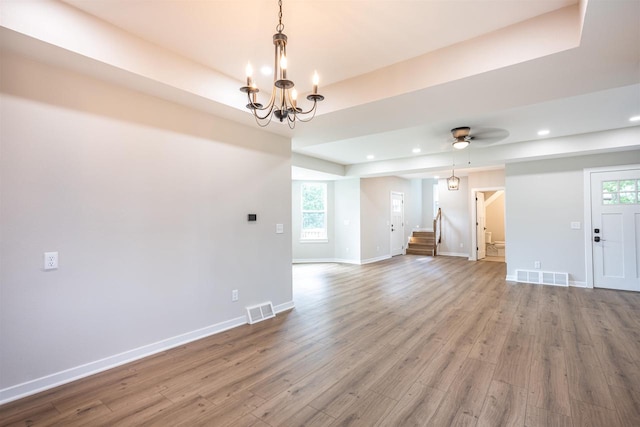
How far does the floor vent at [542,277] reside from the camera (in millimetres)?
5762

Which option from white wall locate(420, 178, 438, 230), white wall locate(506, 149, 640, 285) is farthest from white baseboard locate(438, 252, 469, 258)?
white wall locate(506, 149, 640, 285)

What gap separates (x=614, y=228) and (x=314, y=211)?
21.8ft

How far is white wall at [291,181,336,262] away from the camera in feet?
29.0

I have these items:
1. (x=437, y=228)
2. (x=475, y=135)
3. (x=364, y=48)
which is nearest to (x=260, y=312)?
(x=364, y=48)

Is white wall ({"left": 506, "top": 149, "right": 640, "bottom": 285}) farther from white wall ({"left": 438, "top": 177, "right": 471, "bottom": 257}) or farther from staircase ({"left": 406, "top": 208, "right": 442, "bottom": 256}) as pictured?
staircase ({"left": 406, "top": 208, "right": 442, "bottom": 256})

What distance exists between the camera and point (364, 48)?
259 cm

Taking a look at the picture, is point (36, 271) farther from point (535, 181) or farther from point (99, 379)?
point (535, 181)

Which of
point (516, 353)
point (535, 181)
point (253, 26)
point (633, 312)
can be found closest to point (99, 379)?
point (253, 26)

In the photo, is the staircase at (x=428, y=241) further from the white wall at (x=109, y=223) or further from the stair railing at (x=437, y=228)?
the white wall at (x=109, y=223)

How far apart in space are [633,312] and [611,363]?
2.25 m

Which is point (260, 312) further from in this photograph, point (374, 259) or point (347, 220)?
point (374, 259)

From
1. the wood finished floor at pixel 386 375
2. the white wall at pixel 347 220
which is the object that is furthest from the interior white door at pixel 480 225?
the wood finished floor at pixel 386 375

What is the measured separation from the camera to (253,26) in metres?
2.31

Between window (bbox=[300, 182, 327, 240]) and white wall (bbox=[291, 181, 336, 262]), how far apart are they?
12 centimetres
